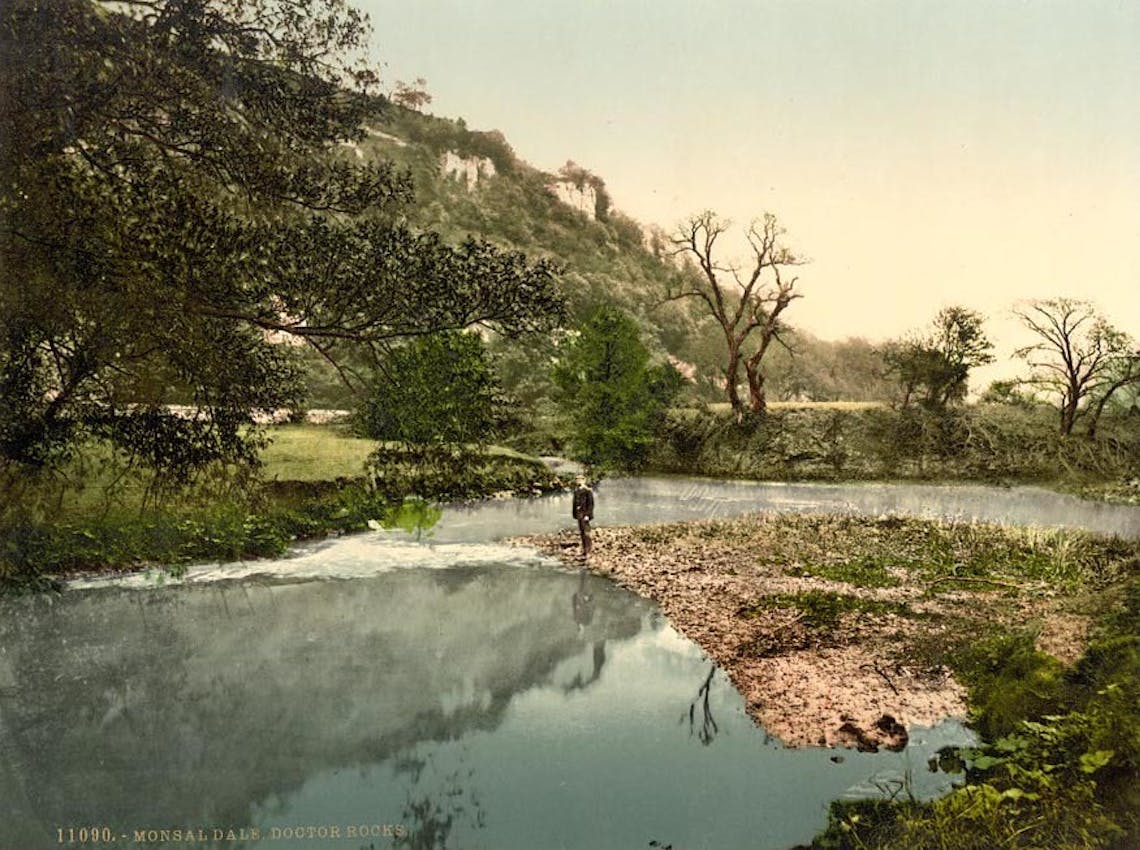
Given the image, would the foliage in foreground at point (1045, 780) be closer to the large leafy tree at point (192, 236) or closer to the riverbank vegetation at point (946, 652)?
the riverbank vegetation at point (946, 652)

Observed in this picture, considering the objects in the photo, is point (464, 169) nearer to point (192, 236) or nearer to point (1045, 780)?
point (192, 236)

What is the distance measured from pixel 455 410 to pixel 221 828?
4.35 m

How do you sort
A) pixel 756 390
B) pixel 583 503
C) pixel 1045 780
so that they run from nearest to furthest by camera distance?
pixel 1045 780, pixel 583 503, pixel 756 390

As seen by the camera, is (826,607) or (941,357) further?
(941,357)

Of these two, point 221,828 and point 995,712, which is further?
point 995,712

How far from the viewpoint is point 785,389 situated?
12.2 meters

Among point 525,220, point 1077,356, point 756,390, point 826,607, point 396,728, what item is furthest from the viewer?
point 756,390

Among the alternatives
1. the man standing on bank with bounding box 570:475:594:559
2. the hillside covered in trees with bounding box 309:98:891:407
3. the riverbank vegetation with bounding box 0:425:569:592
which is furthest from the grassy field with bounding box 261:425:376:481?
the man standing on bank with bounding box 570:475:594:559

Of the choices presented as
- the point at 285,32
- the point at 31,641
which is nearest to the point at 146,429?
the point at 31,641

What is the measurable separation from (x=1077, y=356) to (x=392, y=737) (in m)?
7.71

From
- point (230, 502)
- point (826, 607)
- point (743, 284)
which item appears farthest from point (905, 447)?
point (230, 502)

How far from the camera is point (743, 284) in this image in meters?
9.09

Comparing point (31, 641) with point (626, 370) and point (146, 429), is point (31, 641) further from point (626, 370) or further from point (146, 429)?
point (626, 370)

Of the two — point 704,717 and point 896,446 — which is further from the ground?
point 896,446
